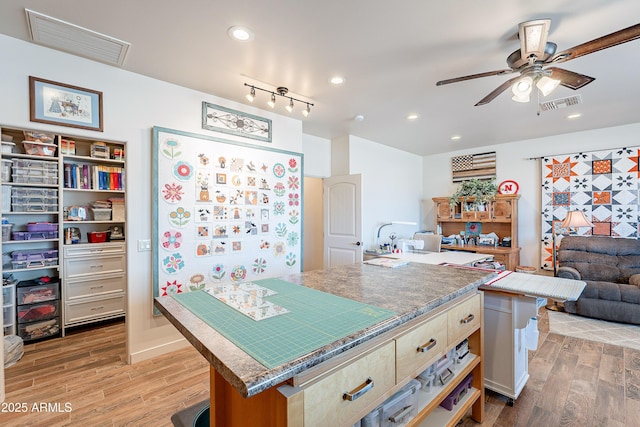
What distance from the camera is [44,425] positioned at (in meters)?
1.79

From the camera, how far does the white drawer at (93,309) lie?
10.3ft

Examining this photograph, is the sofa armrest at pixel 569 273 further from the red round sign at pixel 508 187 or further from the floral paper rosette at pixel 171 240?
the floral paper rosette at pixel 171 240

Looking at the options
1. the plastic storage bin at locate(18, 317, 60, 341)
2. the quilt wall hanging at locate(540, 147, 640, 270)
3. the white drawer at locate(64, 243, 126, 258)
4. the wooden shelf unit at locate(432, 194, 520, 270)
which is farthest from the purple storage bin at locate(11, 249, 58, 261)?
the quilt wall hanging at locate(540, 147, 640, 270)

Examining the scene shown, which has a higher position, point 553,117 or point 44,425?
point 553,117

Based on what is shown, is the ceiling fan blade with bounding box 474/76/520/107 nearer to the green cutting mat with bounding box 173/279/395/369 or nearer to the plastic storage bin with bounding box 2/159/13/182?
the green cutting mat with bounding box 173/279/395/369

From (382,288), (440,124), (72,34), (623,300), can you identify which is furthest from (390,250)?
(72,34)

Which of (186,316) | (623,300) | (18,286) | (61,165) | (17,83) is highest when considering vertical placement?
(17,83)

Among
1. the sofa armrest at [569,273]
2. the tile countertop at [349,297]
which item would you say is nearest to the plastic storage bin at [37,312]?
the tile countertop at [349,297]

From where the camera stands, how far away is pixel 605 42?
5.17 ft

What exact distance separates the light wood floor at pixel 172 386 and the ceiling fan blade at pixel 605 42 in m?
2.25

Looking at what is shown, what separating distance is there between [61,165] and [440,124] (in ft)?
14.8

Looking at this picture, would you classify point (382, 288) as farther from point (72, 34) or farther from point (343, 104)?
point (72, 34)

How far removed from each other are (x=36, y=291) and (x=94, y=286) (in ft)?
1.57

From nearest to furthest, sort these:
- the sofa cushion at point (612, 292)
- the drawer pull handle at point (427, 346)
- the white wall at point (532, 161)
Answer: the drawer pull handle at point (427, 346) < the sofa cushion at point (612, 292) < the white wall at point (532, 161)
